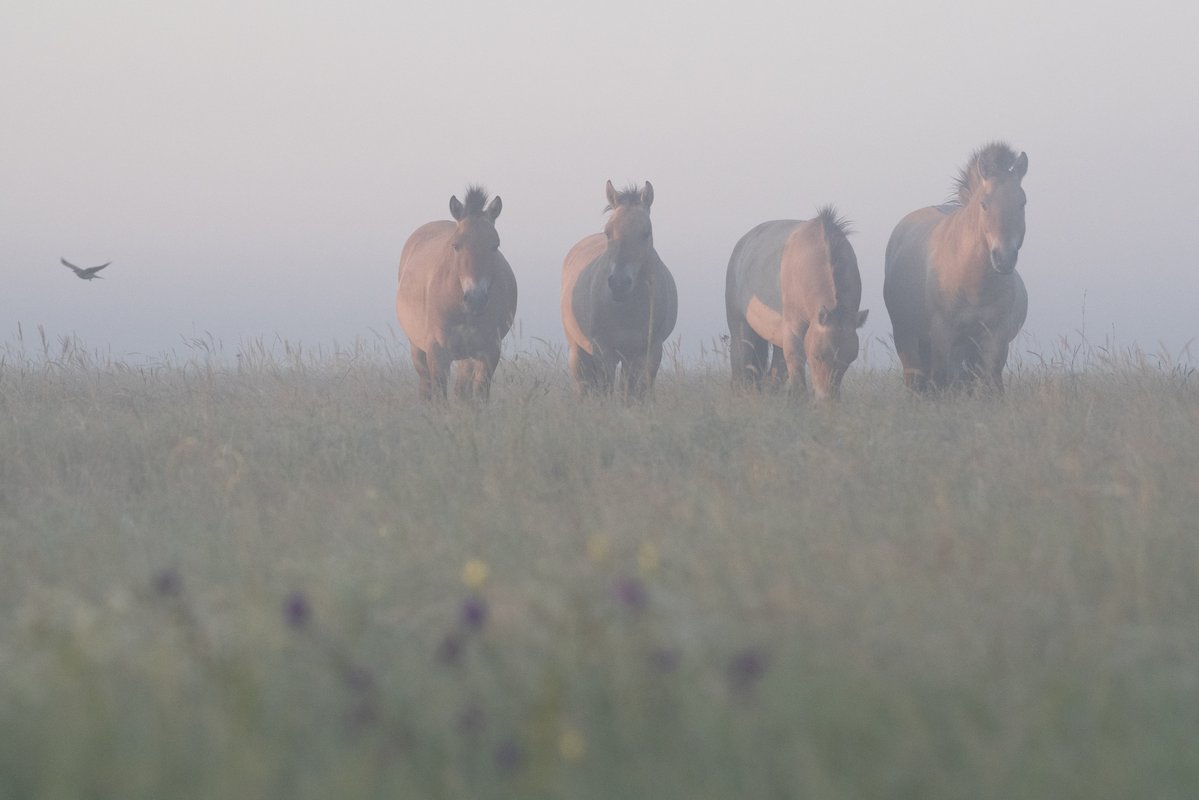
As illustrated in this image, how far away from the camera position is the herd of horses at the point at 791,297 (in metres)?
8.99

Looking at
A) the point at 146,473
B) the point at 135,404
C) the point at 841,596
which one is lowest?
the point at 841,596

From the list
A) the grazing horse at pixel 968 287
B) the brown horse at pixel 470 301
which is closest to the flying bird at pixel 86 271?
the brown horse at pixel 470 301

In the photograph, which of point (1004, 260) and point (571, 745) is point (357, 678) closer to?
point (571, 745)

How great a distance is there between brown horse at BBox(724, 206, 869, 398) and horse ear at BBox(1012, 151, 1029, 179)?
1503mm

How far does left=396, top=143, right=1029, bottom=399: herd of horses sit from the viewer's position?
29.5 feet

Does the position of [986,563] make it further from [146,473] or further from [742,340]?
[742,340]

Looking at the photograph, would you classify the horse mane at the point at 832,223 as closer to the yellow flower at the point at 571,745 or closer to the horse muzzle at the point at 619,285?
the horse muzzle at the point at 619,285

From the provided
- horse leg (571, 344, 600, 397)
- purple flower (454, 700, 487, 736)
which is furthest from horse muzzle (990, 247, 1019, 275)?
purple flower (454, 700, 487, 736)

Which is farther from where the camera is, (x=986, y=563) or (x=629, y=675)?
(x=986, y=563)

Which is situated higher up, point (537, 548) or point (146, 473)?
point (146, 473)

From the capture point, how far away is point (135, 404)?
30.4 ft

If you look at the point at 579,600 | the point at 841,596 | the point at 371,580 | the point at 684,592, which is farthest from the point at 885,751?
the point at 371,580

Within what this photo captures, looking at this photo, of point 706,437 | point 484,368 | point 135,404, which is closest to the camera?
point 706,437

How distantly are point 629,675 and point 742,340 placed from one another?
925 cm
